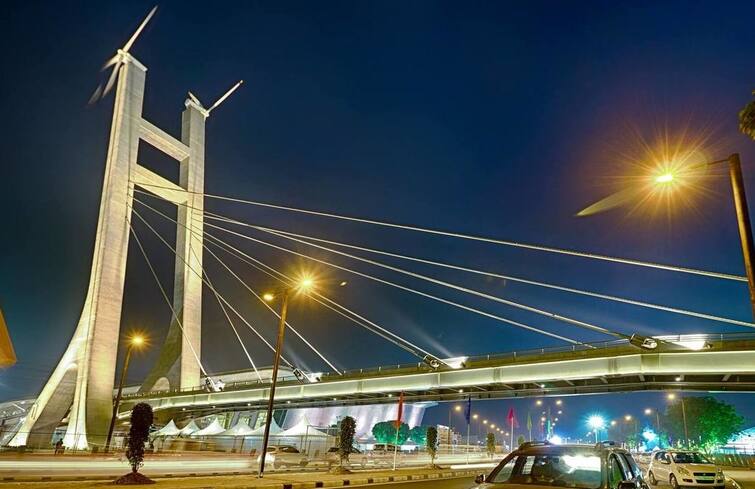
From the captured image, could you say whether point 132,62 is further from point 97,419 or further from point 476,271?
point 476,271

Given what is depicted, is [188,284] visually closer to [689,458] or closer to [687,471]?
[689,458]

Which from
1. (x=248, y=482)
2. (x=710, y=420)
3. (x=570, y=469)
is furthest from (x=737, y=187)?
(x=710, y=420)

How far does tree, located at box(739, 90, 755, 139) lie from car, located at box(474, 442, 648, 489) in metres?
7.88

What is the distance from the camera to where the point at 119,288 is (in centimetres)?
4809

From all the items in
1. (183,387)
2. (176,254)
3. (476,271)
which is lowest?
(183,387)

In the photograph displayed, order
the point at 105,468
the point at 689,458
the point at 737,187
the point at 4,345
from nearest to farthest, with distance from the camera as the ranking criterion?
1. the point at 4,345
2. the point at 737,187
3. the point at 689,458
4. the point at 105,468

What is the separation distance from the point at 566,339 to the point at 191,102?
42.6 m

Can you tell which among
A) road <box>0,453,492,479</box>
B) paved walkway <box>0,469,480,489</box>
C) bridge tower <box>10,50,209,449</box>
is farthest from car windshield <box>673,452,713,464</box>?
bridge tower <box>10,50,209,449</box>

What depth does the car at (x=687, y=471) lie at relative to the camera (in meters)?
18.8

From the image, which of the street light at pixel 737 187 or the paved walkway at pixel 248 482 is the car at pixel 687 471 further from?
the street light at pixel 737 187

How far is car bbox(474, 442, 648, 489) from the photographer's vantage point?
688 cm

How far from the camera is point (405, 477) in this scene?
27.6m

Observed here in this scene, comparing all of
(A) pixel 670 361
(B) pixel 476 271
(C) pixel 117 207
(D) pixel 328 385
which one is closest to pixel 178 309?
(C) pixel 117 207

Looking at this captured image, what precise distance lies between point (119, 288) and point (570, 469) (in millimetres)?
46815
